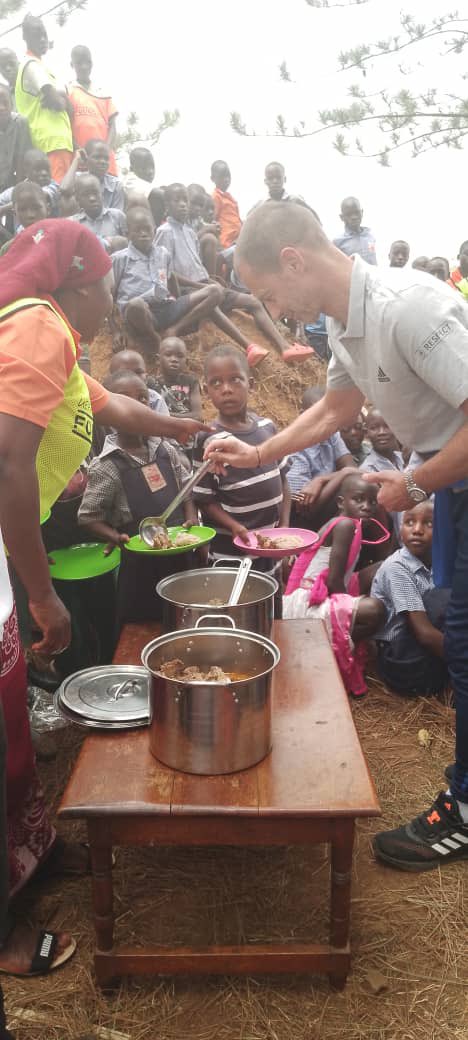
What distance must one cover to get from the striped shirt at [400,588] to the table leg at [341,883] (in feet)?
4.99

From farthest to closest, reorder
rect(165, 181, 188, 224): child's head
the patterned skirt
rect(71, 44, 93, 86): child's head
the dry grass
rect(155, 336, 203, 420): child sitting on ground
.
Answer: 1. rect(71, 44, 93, 86): child's head
2. rect(165, 181, 188, 224): child's head
3. rect(155, 336, 203, 420): child sitting on ground
4. the patterned skirt
5. the dry grass

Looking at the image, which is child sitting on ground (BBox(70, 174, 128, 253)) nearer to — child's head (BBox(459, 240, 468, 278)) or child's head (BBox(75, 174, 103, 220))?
child's head (BBox(75, 174, 103, 220))

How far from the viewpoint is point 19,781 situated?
174 centimetres

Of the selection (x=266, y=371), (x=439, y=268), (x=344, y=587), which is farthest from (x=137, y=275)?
(x=344, y=587)

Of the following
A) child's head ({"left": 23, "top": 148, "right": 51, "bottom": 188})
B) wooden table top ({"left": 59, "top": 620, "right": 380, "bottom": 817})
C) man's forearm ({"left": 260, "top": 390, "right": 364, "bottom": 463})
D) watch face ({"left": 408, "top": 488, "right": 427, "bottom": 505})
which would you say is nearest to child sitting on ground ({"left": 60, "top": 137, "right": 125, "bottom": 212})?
child's head ({"left": 23, "top": 148, "right": 51, "bottom": 188})

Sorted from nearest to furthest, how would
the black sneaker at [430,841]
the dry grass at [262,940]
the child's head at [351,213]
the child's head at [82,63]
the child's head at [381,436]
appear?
the dry grass at [262,940]
the black sneaker at [430,841]
the child's head at [381,436]
the child's head at [82,63]
the child's head at [351,213]

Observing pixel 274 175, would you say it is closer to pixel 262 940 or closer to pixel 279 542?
pixel 279 542

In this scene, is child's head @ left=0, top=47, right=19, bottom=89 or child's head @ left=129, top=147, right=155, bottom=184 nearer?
child's head @ left=0, top=47, right=19, bottom=89

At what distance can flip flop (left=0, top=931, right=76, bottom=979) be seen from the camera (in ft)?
5.42

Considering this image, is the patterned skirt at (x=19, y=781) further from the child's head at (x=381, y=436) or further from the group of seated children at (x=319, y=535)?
the child's head at (x=381, y=436)

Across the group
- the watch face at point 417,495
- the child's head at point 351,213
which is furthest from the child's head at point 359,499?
the child's head at point 351,213

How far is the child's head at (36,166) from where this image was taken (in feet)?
19.1

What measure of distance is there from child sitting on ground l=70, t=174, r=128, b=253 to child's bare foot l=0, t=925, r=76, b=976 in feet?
16.9

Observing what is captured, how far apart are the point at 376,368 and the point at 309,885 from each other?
1.37 metres
